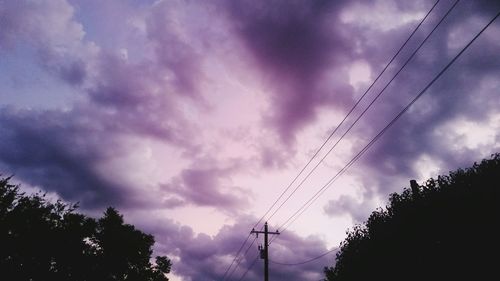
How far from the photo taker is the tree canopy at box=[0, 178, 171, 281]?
41750 mm

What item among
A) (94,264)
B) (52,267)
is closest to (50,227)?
(52,267)

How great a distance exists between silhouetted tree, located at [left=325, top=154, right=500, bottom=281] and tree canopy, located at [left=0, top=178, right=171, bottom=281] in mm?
41653

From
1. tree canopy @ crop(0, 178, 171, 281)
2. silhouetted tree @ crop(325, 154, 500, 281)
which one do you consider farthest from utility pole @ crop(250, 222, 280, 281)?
tree canopy @ crop(0, 178, 171, 281)

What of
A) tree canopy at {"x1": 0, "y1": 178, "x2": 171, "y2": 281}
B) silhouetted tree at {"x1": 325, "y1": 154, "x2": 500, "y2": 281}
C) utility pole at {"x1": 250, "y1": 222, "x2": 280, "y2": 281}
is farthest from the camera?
tree canopy at {"x1": 0, "y1": 178, "x2": 171, "y2": 281}

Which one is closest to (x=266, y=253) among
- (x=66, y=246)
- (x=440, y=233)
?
(x=440, y=233)

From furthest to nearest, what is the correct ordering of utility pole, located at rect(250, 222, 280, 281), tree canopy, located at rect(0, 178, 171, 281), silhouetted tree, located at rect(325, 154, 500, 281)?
tree canopy, located at rect(0, 178, 171, 281), utility pole, located at rect(250, 222, 280, 281), silhouetted tree, located at rect(325, 154, 500, 281)

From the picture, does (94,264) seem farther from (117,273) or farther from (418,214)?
(418,214)

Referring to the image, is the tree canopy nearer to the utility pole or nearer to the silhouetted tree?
the utility pole

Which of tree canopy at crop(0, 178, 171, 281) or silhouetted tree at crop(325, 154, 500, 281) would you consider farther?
tree canopy at crop(0, 178, 171, 281)

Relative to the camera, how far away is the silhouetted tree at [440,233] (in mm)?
19938

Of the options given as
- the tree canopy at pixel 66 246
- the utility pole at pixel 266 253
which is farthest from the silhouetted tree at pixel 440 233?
the tree canopy at pixel 66 246

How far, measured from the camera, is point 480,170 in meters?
23.1

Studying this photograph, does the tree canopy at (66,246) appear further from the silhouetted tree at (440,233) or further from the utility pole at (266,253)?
the silhouetted tree at (440,233)

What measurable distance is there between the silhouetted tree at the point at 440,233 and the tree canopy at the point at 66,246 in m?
41.7
